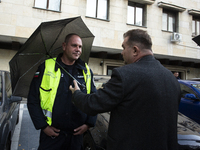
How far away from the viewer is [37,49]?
2.14 metres

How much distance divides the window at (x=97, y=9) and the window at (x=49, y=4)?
1780mm

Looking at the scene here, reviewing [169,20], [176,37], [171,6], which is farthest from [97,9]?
[176,37]

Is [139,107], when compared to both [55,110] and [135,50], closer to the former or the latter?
[135,50]

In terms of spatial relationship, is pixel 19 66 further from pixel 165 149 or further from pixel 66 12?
pixel 66 12

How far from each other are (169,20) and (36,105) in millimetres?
12746

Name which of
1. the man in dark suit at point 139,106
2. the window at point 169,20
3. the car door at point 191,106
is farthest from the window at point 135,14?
the man in dark suit at point 139,106

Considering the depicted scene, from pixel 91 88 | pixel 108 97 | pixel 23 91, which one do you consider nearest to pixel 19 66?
pixel 23 91

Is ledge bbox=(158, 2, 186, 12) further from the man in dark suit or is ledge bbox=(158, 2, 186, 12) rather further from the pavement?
the man in dark suit

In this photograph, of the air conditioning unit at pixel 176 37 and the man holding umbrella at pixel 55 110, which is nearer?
the man holding umbrella at pixel 55 110

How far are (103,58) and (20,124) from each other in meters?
7.15

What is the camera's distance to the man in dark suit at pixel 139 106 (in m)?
1.26

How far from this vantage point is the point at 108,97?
4.27 ft

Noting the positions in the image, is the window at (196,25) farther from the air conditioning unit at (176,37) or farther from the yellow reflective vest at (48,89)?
the yellow reflective vest at (48,89)

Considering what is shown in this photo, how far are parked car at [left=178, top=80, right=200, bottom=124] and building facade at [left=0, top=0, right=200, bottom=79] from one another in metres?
5.72
